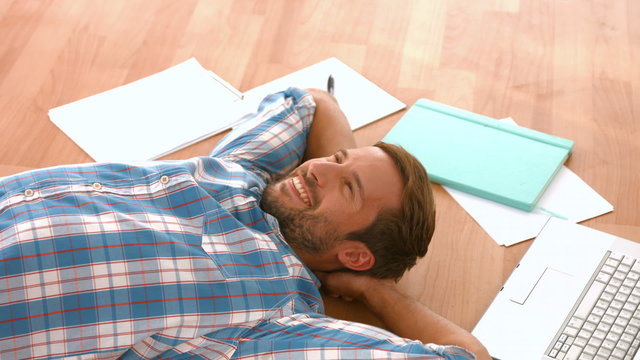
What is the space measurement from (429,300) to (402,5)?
3.25 ft

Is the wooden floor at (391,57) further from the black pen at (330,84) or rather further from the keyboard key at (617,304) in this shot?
the keyboard key at (617,304)

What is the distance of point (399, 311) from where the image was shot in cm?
131

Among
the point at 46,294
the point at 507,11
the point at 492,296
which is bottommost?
the point at 492,296

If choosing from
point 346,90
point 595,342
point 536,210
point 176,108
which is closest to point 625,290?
point 595,342

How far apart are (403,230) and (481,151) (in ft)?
1.27

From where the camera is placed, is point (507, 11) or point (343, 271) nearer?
point (343, 271)

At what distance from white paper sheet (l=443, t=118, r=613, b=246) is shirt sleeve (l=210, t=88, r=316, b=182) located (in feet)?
1.05

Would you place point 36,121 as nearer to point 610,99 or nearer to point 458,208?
point 458,208

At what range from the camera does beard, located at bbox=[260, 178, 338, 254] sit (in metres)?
1.33

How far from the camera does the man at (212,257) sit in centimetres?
112

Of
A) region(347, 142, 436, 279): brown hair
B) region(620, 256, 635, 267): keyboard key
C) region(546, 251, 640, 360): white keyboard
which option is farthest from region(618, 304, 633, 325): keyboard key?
region(347, 142, 436, 279): brown hair

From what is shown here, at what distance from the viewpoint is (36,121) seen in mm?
1692

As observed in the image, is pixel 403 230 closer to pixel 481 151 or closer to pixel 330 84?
pixel 481 151

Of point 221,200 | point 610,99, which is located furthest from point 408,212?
point 610,99
